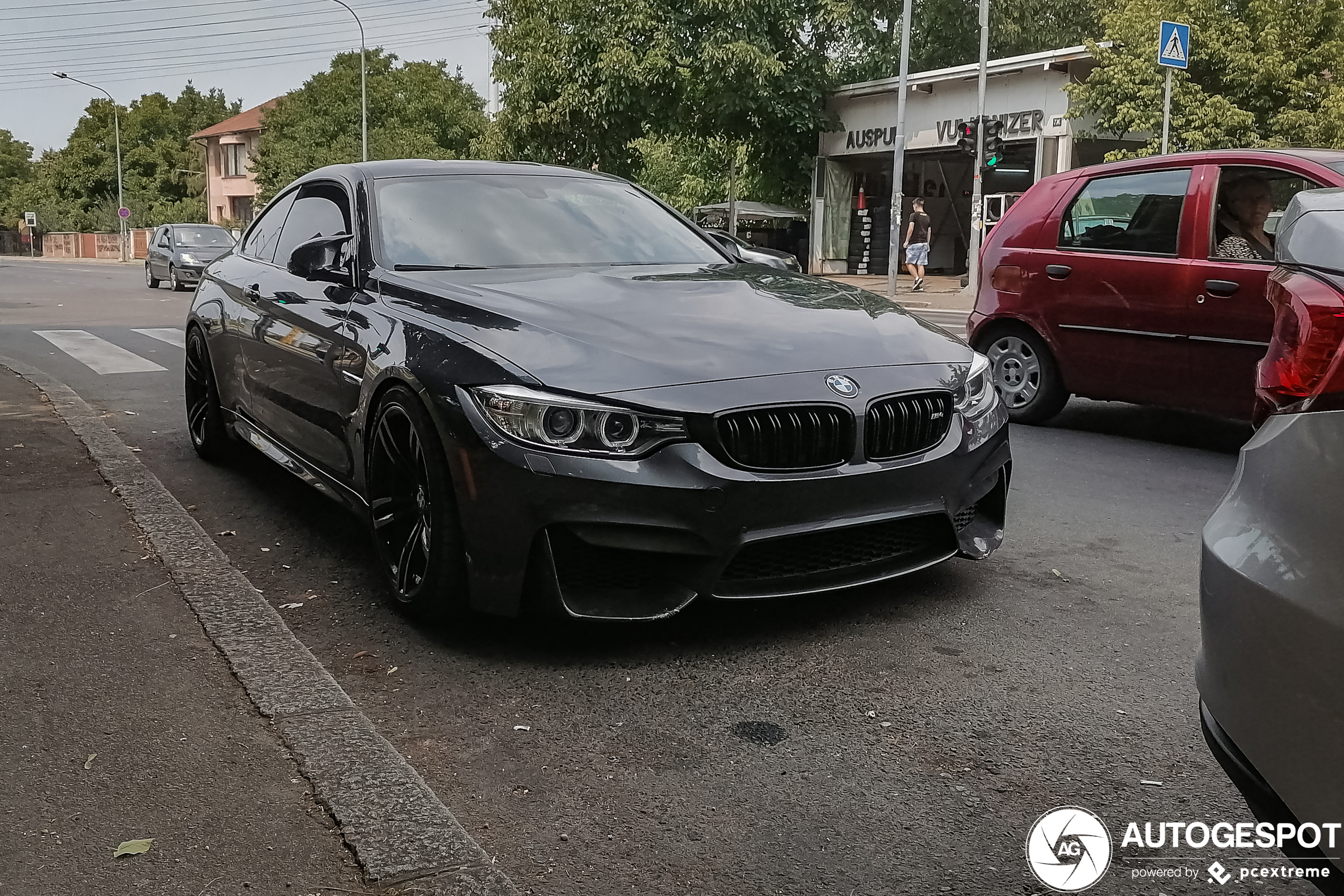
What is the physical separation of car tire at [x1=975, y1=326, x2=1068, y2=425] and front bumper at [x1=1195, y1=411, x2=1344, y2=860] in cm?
562

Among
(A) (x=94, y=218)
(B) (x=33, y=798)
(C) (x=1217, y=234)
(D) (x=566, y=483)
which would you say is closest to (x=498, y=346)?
(D) (x=566, y=483)

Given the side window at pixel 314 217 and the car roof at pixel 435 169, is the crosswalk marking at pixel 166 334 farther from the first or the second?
the car roof at pixel 435 169

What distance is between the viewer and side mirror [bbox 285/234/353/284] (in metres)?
4.73

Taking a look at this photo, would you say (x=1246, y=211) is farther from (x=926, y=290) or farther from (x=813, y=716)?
(x=926, y=290)

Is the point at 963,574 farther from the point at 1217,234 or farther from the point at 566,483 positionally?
the point at 1217,234

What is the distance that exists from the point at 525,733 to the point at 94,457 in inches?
166

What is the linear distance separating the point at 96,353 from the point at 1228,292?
10.0 m

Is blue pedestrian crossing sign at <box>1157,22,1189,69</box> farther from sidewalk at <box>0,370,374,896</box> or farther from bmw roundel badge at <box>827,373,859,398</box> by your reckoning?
sidewalk at <box>0,370,374,896</box>

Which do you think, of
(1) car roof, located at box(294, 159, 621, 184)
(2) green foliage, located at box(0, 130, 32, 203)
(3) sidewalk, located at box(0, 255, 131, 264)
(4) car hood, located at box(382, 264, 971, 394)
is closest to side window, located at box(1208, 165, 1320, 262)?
(4) car hood, located at box(382, 264, 971, 394)

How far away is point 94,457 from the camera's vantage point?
21.4 ft

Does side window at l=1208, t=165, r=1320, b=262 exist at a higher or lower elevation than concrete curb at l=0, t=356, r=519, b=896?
higher

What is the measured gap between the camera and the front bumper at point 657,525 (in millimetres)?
3451

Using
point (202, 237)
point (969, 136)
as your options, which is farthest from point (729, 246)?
point (202, 237)

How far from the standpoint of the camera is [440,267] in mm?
4621
